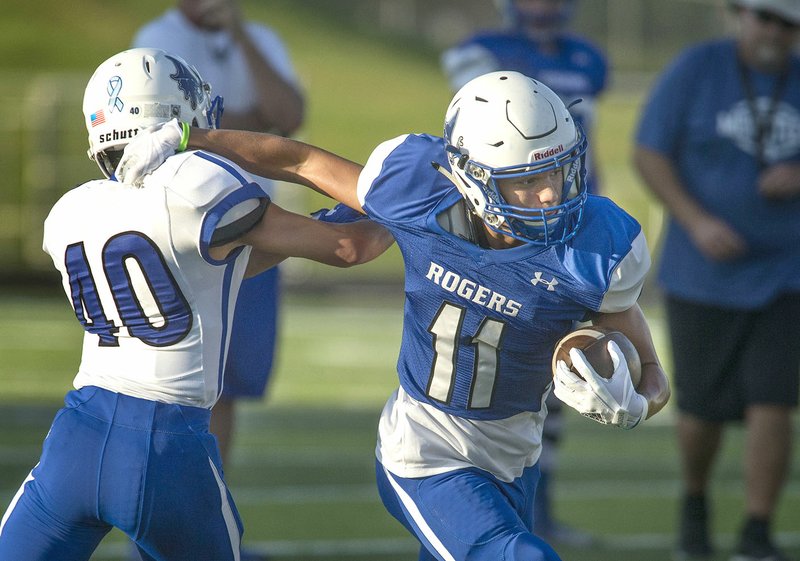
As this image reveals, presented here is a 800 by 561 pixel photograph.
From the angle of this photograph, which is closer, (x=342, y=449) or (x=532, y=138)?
(x=532, y=138)

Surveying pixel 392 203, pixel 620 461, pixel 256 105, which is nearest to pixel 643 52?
pixel 620 461

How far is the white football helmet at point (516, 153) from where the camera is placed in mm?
2859

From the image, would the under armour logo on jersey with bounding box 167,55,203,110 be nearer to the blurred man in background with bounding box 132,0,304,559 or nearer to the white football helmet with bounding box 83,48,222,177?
the white football helmet with bounding box 83,48,222,177

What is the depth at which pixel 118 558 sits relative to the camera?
14.8 feet

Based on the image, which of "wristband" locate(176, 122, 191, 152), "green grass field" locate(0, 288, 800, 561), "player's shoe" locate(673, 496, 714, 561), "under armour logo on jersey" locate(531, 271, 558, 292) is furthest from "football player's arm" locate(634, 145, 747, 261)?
"wristband" locate(176, 122, 191, 152)

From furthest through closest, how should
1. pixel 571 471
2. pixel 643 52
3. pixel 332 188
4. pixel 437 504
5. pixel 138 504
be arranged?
pixel 643 52, pixel 571 471, pixel 332 188, pixel 437 504, pixel 138 504

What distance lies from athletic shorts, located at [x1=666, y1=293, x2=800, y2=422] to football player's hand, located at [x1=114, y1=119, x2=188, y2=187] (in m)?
2.57

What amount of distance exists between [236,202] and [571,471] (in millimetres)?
3694

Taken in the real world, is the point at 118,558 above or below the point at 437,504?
below

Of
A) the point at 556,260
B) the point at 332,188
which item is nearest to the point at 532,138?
the point at 556,260

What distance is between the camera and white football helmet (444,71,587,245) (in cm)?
286

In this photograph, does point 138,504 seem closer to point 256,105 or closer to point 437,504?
point 437,504

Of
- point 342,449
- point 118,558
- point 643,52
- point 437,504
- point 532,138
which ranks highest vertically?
point 532,138

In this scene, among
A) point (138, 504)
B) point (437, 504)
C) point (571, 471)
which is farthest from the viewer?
point (571, 471)
